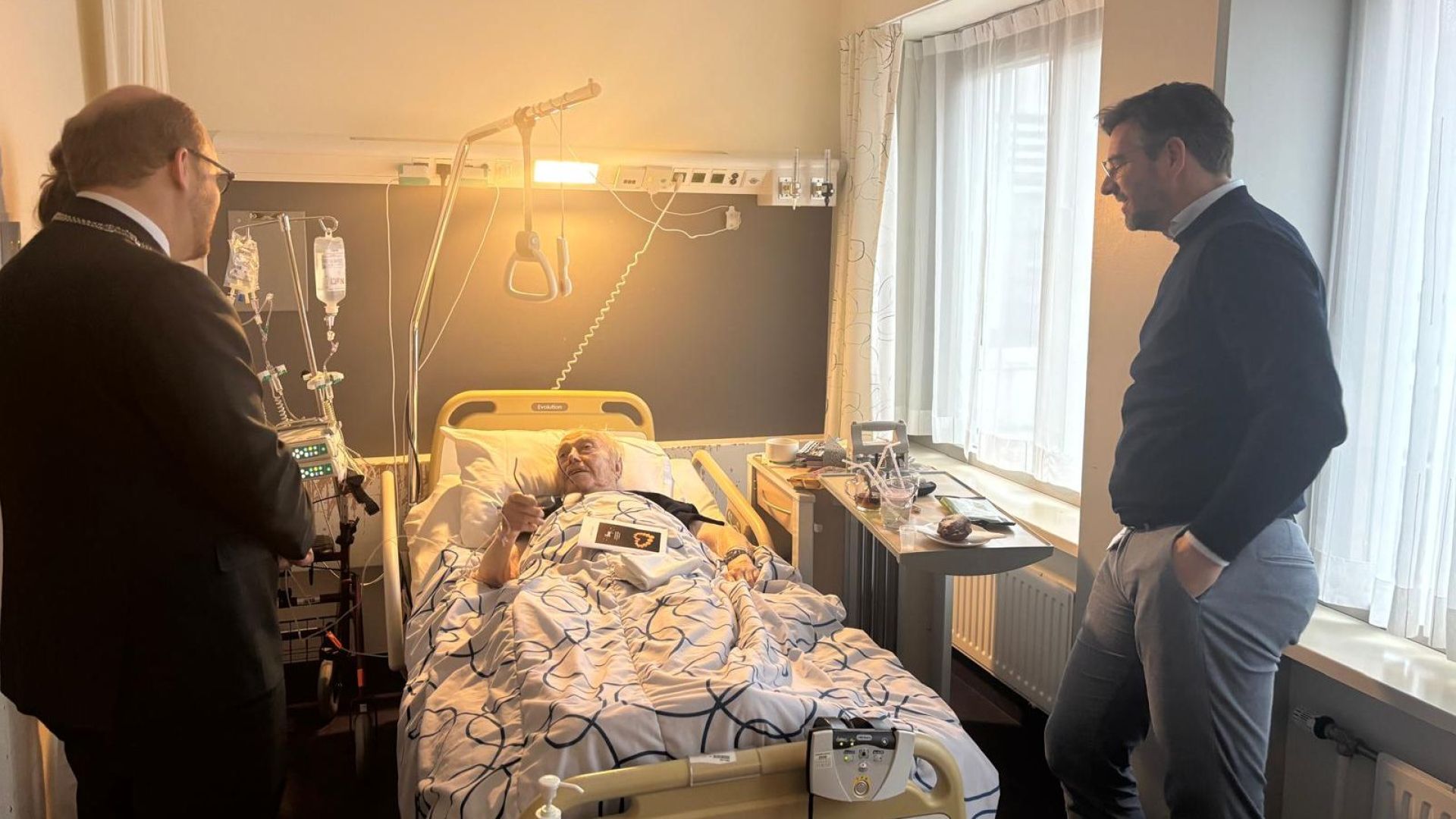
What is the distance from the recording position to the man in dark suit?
4.93 ft

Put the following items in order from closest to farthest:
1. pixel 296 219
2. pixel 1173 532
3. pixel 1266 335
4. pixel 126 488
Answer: pixel 126 488
pixel 1266 335
pixel 1173 532
pixel 296 219

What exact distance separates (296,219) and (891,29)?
204cm

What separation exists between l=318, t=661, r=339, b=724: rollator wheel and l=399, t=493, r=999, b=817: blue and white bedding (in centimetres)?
41

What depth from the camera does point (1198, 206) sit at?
1859mm

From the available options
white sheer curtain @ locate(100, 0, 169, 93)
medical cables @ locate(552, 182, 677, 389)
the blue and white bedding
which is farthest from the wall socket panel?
medical cables @ locate(552, 182, 677, 389)

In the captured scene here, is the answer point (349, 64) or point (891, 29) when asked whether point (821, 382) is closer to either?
point (891, 29)

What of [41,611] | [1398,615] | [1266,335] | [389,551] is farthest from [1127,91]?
A: [41,611]

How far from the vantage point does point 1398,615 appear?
199cm

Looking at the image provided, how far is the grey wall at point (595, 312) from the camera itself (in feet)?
11.0

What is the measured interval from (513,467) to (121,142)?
1.71 meters

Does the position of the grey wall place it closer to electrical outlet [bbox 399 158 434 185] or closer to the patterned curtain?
electrical outlet [bbox 399 158 434 185]

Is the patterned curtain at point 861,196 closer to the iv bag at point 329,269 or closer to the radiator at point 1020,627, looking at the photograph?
the radiator at point 1020,627

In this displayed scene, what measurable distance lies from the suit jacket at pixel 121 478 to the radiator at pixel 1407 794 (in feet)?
6.63

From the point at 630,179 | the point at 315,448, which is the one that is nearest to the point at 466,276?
the point at 630,179
